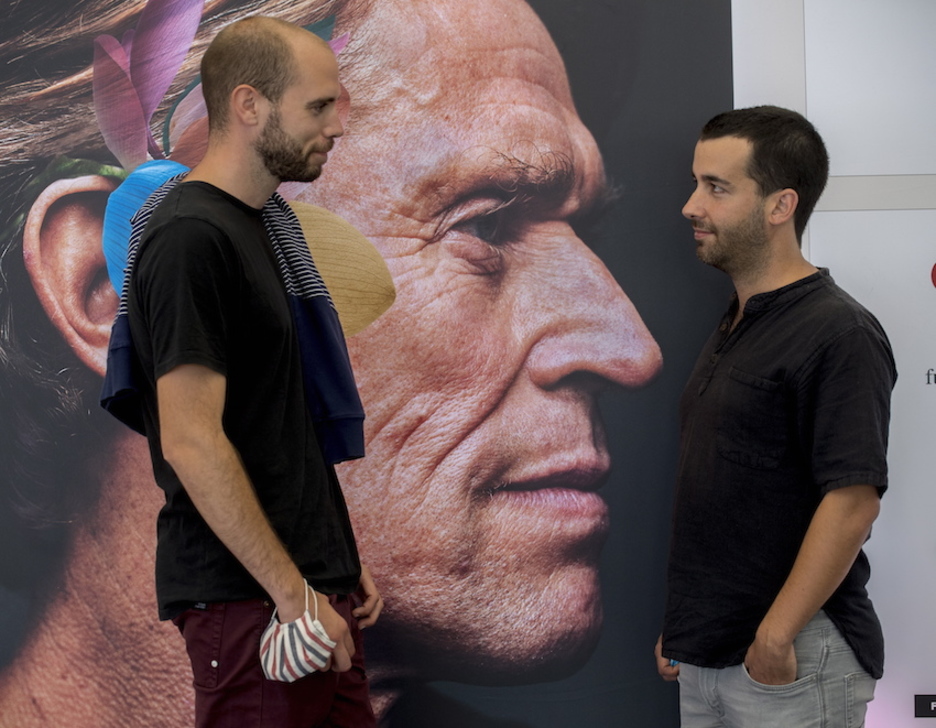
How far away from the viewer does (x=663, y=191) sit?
1.93 m

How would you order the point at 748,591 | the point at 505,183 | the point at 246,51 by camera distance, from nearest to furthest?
the point at 246,51 < the point at 748,591 < the point at 505,183

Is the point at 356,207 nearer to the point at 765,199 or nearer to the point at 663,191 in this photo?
the point at 663,191

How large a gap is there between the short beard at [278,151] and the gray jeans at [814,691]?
107 cm

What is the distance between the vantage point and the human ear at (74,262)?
76.0 inches

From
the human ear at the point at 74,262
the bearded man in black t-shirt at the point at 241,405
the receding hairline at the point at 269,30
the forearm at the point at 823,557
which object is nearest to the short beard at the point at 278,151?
the bearded man in black t-shirt at the point at 241,405

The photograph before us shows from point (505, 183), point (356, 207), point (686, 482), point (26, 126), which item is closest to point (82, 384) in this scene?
point (26, 126)

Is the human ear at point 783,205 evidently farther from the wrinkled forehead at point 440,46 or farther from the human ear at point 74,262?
the human ear at point 74,262

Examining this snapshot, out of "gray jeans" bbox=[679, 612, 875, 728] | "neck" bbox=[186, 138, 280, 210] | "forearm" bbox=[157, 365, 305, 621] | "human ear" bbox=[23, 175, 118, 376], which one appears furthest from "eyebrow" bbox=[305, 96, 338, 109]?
"gray jeans" bbox=[679, 612, 875, 728]

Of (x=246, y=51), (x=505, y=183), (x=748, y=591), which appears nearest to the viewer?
(x=246, y=51)

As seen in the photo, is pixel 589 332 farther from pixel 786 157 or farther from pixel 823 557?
pixel 823 557

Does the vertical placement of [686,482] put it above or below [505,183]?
below

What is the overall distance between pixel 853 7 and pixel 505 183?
857 millimetres

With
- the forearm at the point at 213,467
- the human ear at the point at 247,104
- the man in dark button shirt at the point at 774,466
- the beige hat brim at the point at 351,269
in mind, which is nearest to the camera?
the forearm at the point at 213,467

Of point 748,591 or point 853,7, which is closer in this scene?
point 748,591
